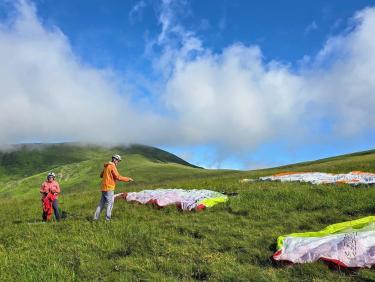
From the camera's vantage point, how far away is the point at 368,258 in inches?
492

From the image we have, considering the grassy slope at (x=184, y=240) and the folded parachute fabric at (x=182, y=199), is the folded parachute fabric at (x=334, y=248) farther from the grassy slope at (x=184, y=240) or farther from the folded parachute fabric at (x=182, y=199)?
the folded parachute fabric at (x=182, y=199)

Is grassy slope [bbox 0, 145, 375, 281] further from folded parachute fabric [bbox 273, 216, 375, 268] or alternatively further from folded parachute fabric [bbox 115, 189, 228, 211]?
folded parachute fabric [bbox 115, 189, 228, 211]

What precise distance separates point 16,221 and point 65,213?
2650mm

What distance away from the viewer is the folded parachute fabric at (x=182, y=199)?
75.0 ft

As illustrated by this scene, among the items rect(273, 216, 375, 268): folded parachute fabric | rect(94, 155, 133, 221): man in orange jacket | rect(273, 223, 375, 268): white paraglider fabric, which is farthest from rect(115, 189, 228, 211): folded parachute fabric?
rect(273, 223, 375, 268): white paraglider fabric

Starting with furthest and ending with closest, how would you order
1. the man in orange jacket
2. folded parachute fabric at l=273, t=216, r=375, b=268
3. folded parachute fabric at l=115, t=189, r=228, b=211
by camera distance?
folded parachute fabric at l=115, t=189, r=228, b=211
the man in orange jacket
folded parachute fabric at l=273, t=216, r=375, b=268

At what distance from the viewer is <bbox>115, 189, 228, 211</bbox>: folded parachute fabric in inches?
901

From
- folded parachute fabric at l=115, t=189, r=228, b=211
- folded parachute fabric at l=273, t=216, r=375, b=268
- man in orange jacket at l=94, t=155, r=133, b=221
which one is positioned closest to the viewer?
folded parachute fabric at l=273, t=216, r=375, b=268

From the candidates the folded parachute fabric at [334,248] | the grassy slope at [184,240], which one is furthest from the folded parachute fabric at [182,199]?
the folded parachute fabric at [334,248]

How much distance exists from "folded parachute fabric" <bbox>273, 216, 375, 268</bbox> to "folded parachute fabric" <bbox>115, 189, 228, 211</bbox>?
8443 mm

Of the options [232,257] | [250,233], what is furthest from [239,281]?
[250,233]

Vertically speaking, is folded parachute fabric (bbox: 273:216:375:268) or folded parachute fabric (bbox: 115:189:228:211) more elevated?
folded parachute fabric (bbox: 115:189:228:211)

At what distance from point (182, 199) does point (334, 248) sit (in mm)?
11601

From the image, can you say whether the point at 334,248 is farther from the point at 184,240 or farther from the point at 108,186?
the point at 108,186
